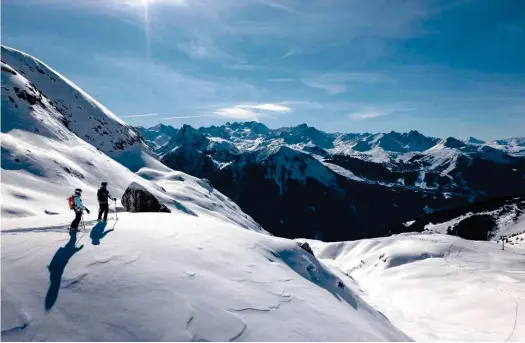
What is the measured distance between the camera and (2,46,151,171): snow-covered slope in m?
107

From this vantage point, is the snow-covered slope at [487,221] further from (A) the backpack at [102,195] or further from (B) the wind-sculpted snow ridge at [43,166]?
(A) the backpack at [102,195]

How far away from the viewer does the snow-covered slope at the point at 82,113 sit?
4208 inches

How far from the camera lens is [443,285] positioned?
136ft

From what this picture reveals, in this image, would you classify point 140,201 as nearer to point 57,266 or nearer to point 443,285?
point 57,266

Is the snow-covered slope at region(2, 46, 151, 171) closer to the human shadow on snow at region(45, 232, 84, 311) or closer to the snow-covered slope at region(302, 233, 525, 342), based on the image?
the snow-covered slope at region(302, 233, 525, 342)

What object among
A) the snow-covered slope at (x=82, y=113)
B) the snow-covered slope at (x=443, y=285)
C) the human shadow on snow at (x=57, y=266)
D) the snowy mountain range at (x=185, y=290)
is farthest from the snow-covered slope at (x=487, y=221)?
the human shadow on snow at (x=57, y=266)

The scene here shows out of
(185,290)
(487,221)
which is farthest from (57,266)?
(487,221)

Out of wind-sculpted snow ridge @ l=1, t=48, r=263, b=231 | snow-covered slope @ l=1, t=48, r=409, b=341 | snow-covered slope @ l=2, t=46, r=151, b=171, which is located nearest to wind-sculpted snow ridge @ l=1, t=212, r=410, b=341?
snow-covered slope @ l=1, t=48, r=409, b=341

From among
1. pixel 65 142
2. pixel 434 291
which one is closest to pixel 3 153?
pixel 65 142

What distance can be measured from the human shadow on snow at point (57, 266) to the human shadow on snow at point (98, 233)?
1.99 feet

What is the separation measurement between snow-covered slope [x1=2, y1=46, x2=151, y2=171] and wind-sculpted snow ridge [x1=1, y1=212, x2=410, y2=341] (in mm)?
99345

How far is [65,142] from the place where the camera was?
218 feet

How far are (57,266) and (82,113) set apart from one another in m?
120

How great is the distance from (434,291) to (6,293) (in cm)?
4401
